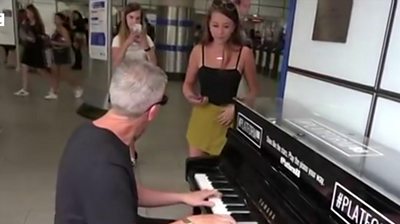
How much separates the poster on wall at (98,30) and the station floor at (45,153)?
0.95 m

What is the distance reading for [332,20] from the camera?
1991 millimetres

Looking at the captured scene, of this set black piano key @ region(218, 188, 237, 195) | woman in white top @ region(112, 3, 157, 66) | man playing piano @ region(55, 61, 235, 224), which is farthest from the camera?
woman in white top @ region(112, 3, 157, 66)

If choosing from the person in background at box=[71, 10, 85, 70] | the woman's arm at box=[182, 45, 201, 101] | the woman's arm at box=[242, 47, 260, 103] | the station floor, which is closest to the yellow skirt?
the woman's arm at box=[182, 45, 201, 101]

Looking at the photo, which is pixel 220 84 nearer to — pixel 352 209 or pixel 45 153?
pixel 352 209

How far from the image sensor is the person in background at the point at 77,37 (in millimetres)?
11113

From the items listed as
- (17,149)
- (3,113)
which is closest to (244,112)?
(17,149)

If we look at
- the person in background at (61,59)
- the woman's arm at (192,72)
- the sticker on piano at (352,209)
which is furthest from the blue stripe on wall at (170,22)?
the sticker on piano at (352,209)

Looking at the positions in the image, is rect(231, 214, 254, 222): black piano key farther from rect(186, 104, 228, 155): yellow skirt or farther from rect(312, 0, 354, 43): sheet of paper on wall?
rect(312, 0, 354, 43): sheet of paper on wall

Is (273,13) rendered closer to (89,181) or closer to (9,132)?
(9,132)

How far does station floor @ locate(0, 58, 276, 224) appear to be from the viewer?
3.16 m

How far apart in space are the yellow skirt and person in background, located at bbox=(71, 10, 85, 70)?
9.02 m

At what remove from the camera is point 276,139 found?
1.61 meters

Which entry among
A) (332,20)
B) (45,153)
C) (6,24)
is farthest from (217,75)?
(6,24)

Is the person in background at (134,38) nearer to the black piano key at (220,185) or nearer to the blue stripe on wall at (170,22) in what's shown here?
the black piano key at (220,185)
